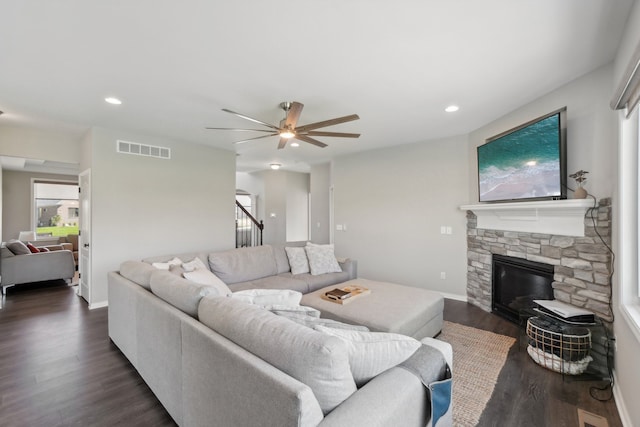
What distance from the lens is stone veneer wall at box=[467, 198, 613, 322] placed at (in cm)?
237

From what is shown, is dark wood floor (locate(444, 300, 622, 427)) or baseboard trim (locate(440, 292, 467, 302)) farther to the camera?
baseboard trim (locate(440, 292, 467, 302))

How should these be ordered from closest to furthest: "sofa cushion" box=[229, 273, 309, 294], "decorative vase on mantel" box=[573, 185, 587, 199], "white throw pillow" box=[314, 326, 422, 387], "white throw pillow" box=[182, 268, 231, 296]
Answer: "white throw pillow" box=[314, 326, 422, 387]
"decorative vase on mantel" box=[573, 185, 587, 199]
"white throw pillow" box=[182, 268, 231, 296]
"sofa cushion" box=[229, 273, 309, 294]

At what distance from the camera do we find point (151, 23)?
187cm

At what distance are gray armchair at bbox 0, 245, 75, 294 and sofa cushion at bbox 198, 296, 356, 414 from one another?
5801mm

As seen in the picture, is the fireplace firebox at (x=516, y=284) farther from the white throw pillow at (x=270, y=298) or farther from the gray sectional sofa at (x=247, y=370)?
the white throw pillow at (x=270, y=298)

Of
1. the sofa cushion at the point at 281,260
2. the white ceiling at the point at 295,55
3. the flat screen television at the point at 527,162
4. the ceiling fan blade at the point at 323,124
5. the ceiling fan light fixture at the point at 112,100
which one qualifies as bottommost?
the sofa cushion at the point at 281,260

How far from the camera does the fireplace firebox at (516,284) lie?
10.2 feet

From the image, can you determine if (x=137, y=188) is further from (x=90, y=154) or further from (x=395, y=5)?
(x=395, y=5)

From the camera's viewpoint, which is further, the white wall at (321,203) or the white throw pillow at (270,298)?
the white wall at (321,203)

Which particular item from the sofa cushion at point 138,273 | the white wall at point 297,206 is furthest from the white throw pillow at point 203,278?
the white wall at point 297,206

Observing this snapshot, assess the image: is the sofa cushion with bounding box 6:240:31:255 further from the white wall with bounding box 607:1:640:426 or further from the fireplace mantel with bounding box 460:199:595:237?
the white wall with bounding box 607:1:640:426

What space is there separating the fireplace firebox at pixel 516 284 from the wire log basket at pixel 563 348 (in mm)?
524

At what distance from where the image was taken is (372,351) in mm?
1203

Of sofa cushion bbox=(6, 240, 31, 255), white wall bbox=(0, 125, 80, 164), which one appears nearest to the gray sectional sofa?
white wall bbox=(0, 125, 80, 164)
